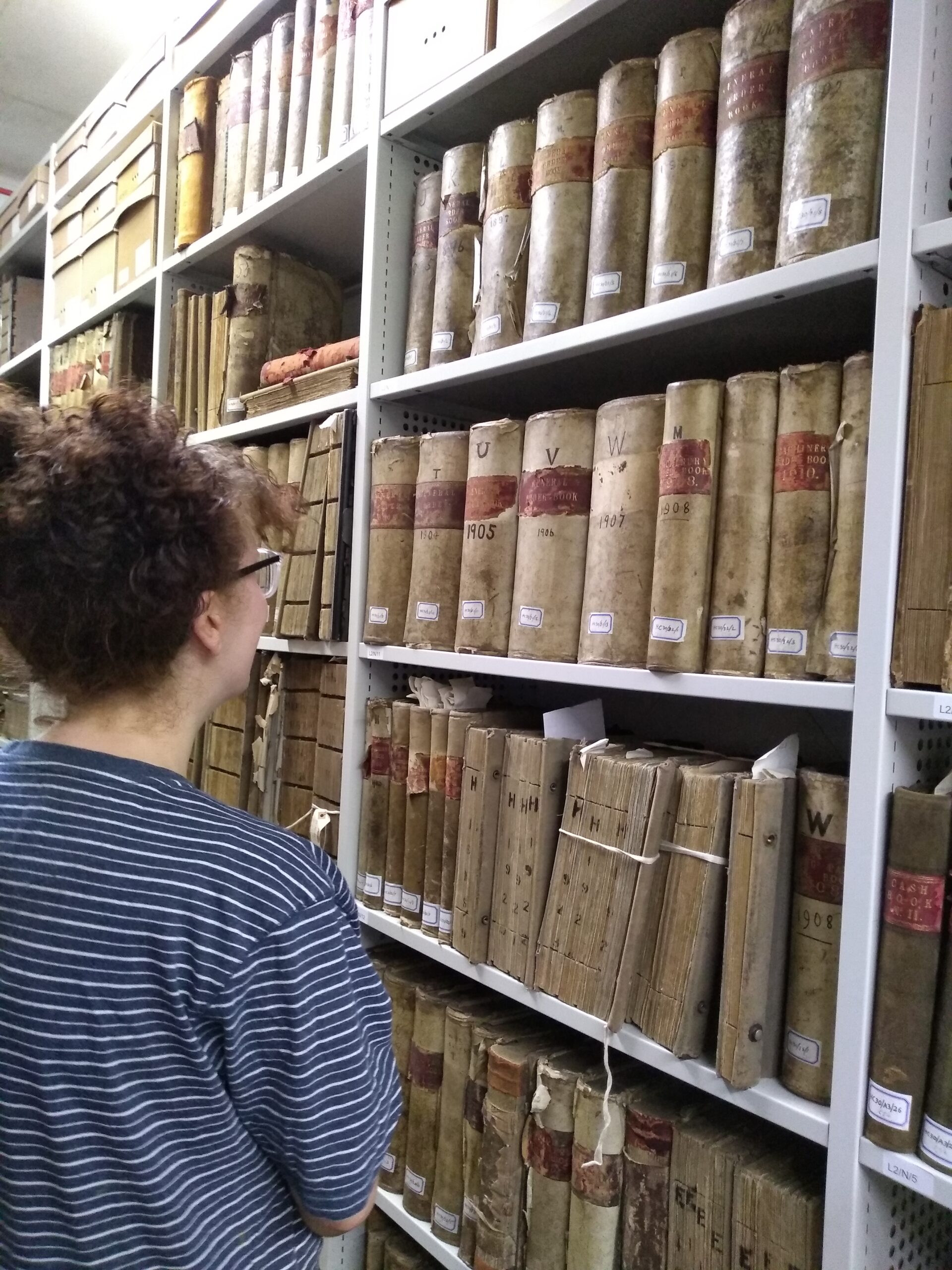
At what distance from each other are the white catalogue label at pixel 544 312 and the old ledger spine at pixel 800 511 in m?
0.35

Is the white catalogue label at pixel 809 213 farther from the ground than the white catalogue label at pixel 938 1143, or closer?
farther from the ground

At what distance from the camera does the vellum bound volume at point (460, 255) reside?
4.26 ft

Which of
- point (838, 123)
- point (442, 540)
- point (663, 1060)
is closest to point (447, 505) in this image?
point (442, 540)

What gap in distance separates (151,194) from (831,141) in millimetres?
1684

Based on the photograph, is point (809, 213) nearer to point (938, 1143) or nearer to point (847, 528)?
point (847, 528)

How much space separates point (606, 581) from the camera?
3.40ft

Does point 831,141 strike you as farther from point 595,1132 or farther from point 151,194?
point 151,194

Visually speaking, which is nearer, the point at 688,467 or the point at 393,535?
the point at 688,467

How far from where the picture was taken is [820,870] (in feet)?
2.81

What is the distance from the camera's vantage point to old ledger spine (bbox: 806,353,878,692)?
0.83 meters

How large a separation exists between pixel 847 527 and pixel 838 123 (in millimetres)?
383

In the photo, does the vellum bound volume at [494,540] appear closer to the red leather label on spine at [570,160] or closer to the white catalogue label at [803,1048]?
the red leather label on spine at [570,160]

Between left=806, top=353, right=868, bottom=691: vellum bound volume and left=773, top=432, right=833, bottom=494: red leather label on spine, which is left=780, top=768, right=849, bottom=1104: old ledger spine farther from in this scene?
left=773, top=432, right=833, bottom=494: red leather label on spine

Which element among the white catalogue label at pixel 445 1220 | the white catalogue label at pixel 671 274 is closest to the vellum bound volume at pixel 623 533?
the white catalogue label at pixel 671 274
